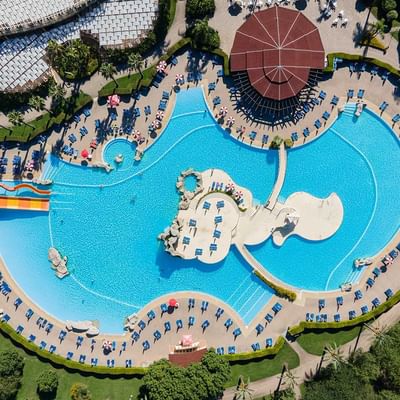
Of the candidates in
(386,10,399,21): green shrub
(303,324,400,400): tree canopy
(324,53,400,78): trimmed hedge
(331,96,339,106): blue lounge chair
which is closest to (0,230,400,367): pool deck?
(303,324,400,400): tree canopy

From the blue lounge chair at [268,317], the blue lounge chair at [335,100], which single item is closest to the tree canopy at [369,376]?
the blue lounge chair at [268,317]

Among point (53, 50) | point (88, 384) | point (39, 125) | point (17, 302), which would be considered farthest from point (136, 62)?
point (88, 384)

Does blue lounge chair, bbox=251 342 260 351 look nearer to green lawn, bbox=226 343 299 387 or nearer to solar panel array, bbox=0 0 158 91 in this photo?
green lawn, bbox=226 343 299 387

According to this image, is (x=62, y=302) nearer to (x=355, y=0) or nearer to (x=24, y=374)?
(x=24, y=374)

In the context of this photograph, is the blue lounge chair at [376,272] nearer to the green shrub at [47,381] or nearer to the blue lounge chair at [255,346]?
the blue lounge chair at [255,346]

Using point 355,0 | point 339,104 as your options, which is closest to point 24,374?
point 339,104
